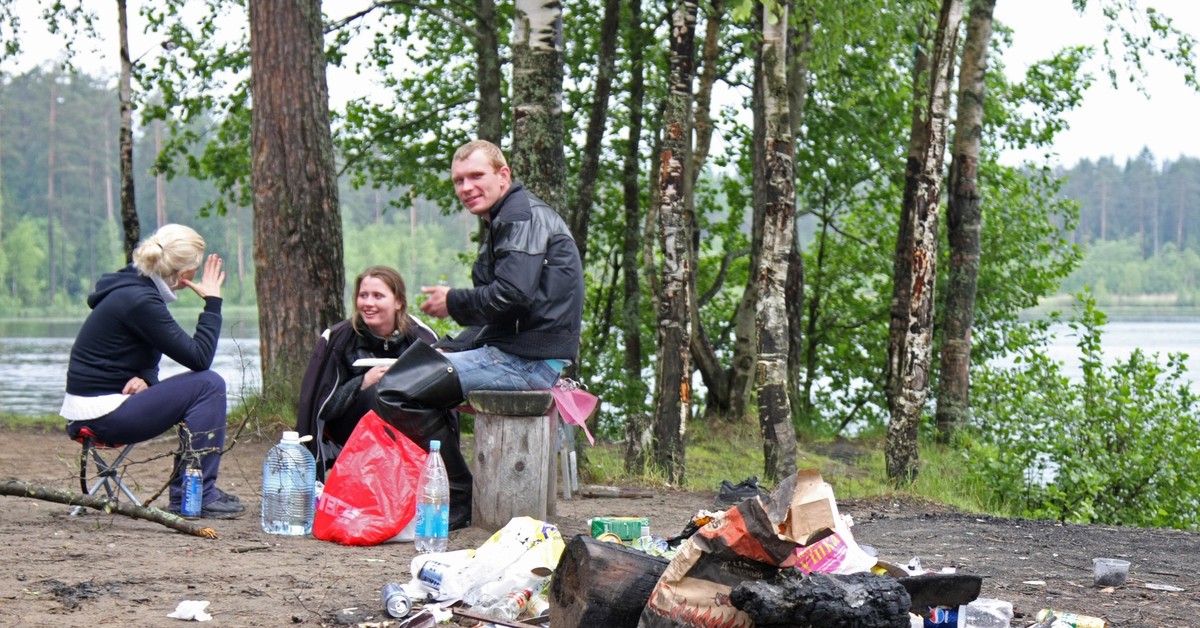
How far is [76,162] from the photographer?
77.4 meters

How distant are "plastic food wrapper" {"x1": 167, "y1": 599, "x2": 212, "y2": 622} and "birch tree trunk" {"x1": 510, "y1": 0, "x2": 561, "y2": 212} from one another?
4.74 m

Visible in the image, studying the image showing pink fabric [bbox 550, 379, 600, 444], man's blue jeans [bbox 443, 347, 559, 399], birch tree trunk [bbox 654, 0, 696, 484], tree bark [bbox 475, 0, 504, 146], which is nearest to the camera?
man's blue jeans [bbox 443, 347, 559, 399]

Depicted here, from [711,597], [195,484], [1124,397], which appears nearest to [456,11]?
[1124,397]

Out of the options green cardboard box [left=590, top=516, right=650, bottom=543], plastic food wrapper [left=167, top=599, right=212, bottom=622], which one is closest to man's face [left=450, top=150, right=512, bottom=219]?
green cardboard box [left=590, top=516, right=650, bottom=543]

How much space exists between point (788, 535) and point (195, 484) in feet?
11.8

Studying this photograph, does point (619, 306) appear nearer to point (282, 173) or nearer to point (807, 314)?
point (807, 314)

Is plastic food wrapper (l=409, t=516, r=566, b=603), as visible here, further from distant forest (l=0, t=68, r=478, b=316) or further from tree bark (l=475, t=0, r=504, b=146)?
distant forest (l=0, t=68, r=478, b=316)

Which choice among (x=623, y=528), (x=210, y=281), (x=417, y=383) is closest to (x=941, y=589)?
(x=623, y=528)

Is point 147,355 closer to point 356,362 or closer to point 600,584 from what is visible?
point 356,362

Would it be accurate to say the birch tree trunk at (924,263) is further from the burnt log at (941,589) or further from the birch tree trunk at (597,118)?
the birch tree trunk at (597,118)

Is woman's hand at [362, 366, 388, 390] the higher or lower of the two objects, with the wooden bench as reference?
higher

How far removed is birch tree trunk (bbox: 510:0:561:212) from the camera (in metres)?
8.49

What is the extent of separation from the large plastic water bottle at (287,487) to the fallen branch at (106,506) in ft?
1.13

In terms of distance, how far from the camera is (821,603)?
3.75 m
